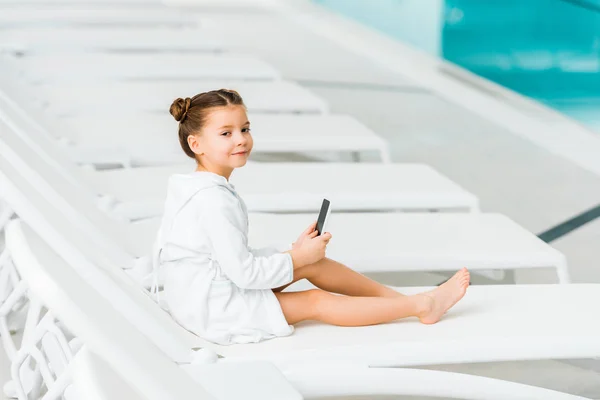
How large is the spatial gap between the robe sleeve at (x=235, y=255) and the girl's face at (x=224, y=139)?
11cm

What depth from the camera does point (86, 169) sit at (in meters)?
3.43

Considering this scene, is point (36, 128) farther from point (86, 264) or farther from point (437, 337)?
point (437, 337)

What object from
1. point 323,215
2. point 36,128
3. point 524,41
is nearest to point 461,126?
point 524,41

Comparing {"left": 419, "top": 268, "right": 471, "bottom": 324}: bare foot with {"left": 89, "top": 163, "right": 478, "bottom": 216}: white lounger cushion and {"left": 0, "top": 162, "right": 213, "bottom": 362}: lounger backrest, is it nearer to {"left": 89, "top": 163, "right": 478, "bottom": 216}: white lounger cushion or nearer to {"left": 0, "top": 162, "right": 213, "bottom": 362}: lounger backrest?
{"left": 0, "top": 162, "right": 213, "bottom": 362}: lounger backrest

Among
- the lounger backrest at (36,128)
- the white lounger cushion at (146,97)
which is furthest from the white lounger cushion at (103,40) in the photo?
the lounger backrest at (36,128)

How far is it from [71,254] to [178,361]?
28 centimetres

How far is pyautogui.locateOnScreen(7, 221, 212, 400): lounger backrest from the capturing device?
1330mm

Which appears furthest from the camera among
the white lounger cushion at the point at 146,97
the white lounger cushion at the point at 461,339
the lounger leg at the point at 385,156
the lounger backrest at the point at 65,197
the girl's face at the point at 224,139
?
the white lounger cushion at the point at 146,97

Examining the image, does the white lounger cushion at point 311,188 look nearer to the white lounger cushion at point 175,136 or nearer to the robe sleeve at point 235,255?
the white lounger cushion at point 175,136

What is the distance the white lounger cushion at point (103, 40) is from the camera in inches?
229

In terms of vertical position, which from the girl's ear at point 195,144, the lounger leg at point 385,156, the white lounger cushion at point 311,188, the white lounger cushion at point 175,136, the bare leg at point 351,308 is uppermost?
the girl's ear at point 195,144

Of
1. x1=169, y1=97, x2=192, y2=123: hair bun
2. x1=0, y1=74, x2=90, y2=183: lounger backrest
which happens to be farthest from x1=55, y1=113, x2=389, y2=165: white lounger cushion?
x1=169, y1=97, x2=192, y2=123: hair bun

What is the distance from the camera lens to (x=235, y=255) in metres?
2.06

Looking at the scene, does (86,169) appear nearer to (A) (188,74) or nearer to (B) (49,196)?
(B) (49,196)
